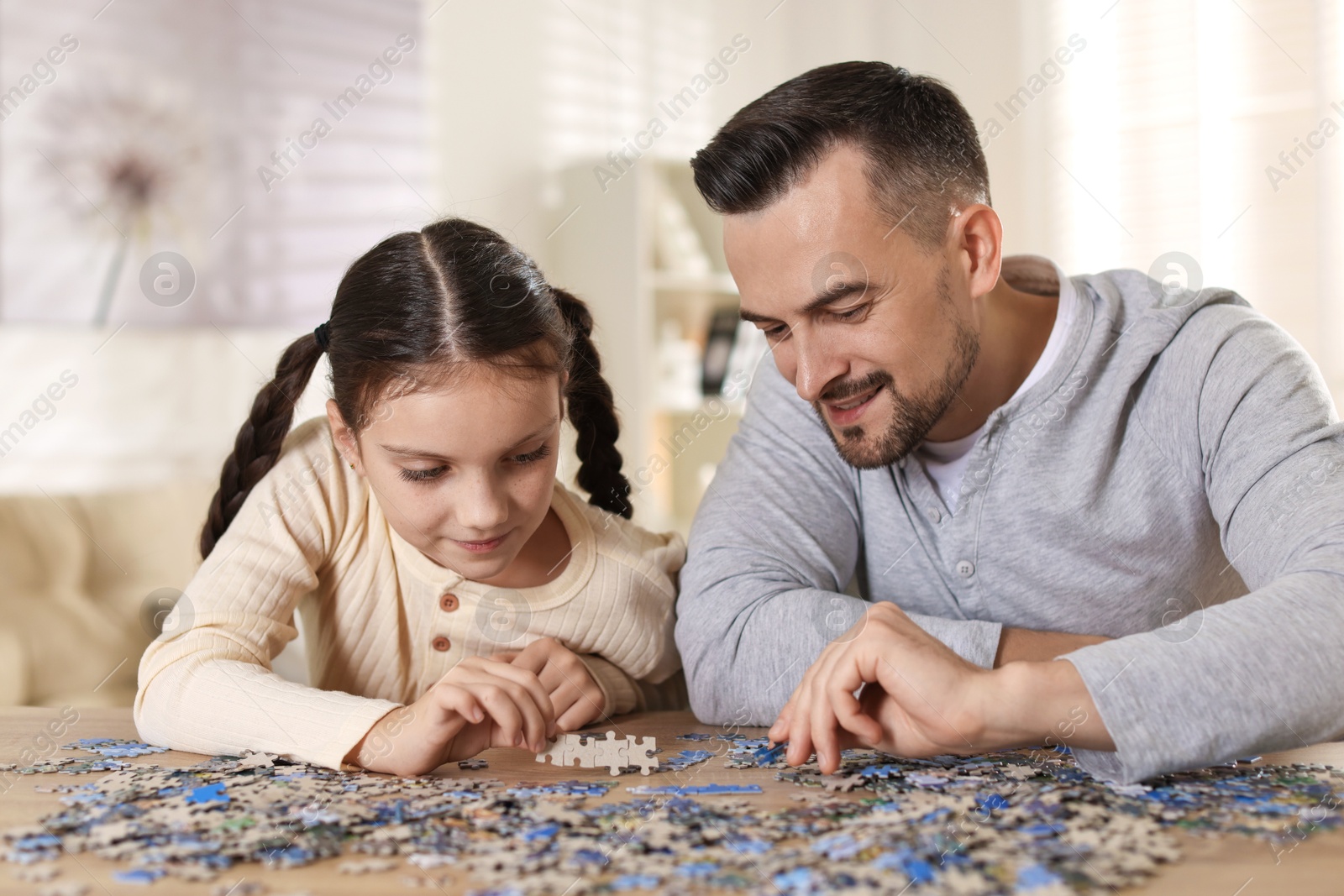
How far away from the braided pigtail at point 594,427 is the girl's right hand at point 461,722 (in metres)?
0.64

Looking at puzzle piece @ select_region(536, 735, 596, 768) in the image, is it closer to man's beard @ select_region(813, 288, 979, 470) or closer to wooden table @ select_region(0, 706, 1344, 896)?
wooden table @ select_region(0, 706, 1344, 896)

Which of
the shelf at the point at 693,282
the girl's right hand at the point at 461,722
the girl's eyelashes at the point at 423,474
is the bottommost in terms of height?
the girl's right hand at the point at 461,722

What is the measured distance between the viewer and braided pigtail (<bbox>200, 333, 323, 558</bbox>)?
1.72 meters

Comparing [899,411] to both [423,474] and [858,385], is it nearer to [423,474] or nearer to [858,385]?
[858,385]

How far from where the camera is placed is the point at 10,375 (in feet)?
12.1

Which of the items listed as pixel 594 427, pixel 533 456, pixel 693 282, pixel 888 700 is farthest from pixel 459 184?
pixel 888 700

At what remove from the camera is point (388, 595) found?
1.75m

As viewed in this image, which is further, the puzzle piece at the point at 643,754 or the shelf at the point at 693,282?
the shelf at the point at 693,282

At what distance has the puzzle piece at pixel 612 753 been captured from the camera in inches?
50.5

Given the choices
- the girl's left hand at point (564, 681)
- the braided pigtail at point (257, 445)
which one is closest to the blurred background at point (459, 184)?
the braided pigtail at point (257, 445)

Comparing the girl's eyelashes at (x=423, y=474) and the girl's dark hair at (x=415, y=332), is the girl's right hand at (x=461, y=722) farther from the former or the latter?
the girl's dark hair at (x=415, y=332)

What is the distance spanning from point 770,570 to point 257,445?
82cm

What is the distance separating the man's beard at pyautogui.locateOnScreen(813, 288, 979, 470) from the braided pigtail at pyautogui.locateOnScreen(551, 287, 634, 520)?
387 mm

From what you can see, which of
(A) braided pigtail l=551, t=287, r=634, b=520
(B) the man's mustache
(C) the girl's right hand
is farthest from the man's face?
(C) the girl's right hand
